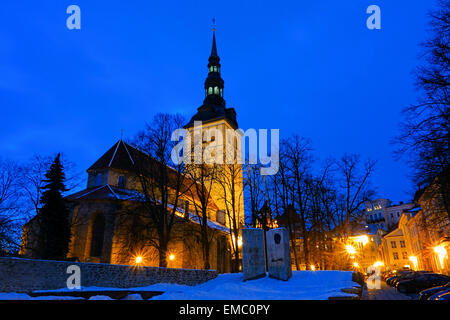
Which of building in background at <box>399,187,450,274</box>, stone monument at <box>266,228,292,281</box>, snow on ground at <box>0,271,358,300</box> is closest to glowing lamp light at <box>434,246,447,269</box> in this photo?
building in background at <box>399,187,450,274</box>

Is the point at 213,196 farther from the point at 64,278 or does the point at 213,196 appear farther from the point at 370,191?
the point at 64,278

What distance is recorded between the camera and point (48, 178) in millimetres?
24281

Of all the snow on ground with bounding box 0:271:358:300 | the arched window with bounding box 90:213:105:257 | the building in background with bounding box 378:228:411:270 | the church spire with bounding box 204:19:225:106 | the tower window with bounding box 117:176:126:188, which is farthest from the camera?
the building in background with bounding box 378:228:411:270

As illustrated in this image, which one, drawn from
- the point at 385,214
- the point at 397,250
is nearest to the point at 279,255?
the point at 397,250

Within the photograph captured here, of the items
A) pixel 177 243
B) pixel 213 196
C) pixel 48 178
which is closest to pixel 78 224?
pixel 48 178

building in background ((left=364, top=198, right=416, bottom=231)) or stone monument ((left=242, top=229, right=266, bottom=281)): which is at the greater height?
building in background ((left=364, top=198, right=416, bottom=231))

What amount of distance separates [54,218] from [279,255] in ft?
57.1

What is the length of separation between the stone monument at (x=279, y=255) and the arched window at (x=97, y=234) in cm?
1705

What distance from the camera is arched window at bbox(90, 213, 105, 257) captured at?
26619 millimetres

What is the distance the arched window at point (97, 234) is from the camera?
1048 inches

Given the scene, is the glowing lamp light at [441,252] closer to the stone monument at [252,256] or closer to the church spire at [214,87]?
the stone monument at [252,256]

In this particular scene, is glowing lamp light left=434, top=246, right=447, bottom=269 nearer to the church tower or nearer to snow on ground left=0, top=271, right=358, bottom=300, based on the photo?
snow on ground left=0, top=271, right=358, bottom=300

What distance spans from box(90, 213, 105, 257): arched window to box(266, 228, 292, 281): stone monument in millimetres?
17050
